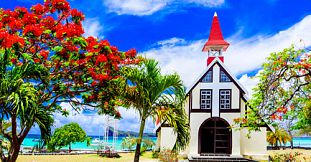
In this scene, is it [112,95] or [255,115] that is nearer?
[255,115]

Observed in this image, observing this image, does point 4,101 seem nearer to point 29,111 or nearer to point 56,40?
point 29,111

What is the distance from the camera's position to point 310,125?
35.2 feet

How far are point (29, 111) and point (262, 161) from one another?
18249 mm

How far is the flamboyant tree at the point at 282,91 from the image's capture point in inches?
381

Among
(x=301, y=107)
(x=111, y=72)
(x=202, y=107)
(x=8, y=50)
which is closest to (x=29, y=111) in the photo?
(x=8, y=50)

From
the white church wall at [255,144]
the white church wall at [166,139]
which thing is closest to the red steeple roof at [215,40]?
the white church wall at [255,144]

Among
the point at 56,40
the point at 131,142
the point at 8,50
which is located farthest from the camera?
the point at 131,142

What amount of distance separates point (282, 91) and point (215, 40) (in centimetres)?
1886

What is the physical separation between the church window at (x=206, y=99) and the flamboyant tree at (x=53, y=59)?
13310 millimetres

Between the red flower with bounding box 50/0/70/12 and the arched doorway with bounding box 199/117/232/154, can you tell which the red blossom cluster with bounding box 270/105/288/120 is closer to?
the red flower with bounding box 50/0/70/12

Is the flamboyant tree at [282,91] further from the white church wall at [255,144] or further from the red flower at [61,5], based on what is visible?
the white church wall at [255,144]

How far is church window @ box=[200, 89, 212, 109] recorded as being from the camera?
2547 centimetres

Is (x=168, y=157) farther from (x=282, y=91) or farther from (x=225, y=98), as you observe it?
(x=282, y=91)

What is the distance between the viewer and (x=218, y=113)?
25.3m
